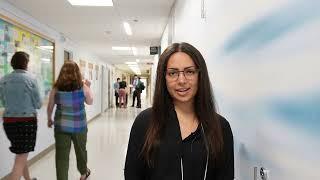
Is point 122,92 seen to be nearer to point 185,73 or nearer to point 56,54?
point 56,54

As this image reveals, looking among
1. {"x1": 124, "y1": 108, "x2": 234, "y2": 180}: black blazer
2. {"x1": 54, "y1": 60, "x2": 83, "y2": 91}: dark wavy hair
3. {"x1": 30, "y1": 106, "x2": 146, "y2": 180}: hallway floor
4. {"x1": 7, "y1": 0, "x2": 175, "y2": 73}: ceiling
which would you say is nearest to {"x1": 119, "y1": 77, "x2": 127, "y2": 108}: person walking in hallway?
{"x1": 30, "y1": 106, "x2": 146, "y2": 180}: hallway floor

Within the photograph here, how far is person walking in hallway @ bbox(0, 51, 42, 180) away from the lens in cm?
346

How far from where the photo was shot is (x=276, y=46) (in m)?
1.17

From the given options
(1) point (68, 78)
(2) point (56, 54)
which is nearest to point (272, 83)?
(1) point (68, 78)

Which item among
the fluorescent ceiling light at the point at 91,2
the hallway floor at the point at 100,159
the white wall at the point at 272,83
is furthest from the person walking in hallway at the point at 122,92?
the white wall at the point at 272,83

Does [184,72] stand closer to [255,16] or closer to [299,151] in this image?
[255,16]

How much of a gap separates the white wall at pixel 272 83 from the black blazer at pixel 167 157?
0.46 ft

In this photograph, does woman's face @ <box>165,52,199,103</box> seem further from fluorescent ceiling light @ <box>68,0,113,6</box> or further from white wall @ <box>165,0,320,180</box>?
fluorescent ceiling light @ <box>68,0,113,6</box>

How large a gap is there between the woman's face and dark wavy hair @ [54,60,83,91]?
2.31 meters

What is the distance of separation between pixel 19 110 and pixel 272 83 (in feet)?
9.80

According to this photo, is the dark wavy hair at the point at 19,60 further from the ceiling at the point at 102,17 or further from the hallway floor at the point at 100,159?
the hallway floor at the point at 100,159

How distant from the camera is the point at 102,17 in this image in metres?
5.29

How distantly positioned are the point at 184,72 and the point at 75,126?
2.43 metres

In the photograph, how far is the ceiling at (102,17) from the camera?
4467 mm
